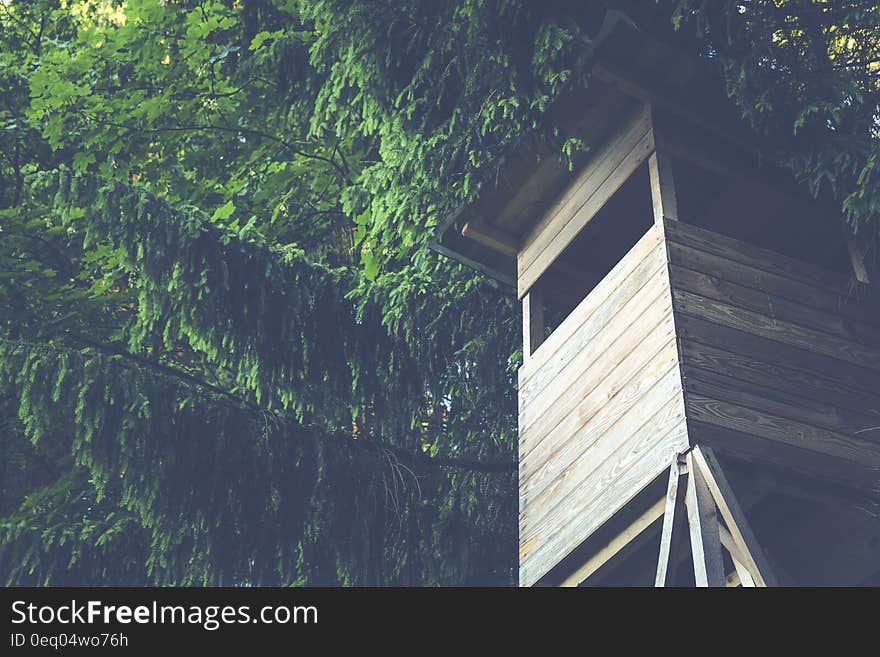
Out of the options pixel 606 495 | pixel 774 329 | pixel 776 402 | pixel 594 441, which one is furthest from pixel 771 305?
pixel 606 495

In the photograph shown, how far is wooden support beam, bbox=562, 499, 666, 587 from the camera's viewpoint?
20.5 feet

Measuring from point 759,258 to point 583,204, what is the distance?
1306 mm

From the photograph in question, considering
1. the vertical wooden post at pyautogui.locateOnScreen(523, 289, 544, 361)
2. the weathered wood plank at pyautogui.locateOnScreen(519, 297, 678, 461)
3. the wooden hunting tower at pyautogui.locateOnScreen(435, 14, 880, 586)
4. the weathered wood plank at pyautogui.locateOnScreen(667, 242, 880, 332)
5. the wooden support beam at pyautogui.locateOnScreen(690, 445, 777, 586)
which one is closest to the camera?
the wooden support beam at pyautogui.locateOnScreen(690, 445, 777, 586)

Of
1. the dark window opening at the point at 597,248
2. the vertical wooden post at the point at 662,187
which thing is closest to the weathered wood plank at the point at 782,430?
the vertical wooden post at the point at 662,187

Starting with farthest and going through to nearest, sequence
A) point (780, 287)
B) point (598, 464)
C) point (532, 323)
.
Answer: point (532, 323)
point (780, 287)
point (598, 464)

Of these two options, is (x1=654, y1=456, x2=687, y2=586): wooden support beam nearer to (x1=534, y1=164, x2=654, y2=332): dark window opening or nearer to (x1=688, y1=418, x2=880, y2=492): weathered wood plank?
(x1=688, y1=418, x2=880, y2=492): weathered wood plank

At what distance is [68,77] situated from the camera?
1076 cm

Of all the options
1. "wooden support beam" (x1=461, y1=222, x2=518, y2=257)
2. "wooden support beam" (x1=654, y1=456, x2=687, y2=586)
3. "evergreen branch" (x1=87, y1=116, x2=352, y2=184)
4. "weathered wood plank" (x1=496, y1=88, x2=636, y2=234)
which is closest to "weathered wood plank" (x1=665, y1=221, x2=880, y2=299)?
"weathered wood plank" (x1=496, y1=88, x2=636, y2=234)

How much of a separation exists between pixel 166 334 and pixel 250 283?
2.40 feet

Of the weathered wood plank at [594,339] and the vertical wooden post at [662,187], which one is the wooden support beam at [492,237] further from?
the vertical wooden post at [662,187]

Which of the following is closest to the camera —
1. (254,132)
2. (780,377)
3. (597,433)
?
(780,377)

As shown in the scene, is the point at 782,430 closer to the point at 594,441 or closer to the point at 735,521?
the point at 735,521

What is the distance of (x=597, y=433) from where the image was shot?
6684 mm

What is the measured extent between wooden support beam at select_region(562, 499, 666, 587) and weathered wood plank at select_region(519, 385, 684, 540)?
0.25 m
